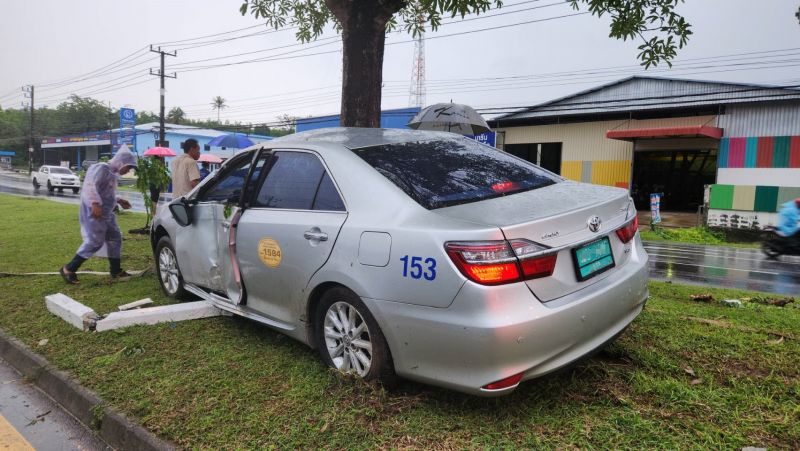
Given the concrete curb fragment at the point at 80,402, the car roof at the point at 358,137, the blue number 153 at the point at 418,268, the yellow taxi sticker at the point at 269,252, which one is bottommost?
the concrete curb fragment at the point at 80,402

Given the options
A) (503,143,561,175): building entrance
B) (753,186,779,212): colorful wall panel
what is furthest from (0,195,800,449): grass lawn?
(503,143,561,175): building entrance

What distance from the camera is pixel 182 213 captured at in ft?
14.5

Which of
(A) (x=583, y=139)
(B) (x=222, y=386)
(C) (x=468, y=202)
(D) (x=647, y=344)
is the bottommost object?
(B) (x=222, y=386)

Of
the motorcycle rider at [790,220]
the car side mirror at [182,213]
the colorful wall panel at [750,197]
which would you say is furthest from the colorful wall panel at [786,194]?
the car side mirror at [182,213]

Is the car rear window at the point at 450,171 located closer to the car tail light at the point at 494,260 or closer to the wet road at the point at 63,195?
the car tail light at the point at 494,260

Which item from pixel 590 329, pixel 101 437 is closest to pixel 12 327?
pixel 101 437

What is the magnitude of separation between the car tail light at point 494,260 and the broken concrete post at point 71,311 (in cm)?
335

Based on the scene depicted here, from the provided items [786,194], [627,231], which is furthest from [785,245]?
[786,194]

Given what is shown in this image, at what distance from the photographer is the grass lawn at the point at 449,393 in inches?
98.0

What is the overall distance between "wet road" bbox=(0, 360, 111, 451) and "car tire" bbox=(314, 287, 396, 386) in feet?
4.15

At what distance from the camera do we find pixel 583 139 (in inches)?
871

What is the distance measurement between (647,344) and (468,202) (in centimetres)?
170

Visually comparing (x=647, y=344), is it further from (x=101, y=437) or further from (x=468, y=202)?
(x=101, y=437)

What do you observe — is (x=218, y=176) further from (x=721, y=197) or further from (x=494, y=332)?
(x=721, y=197)
